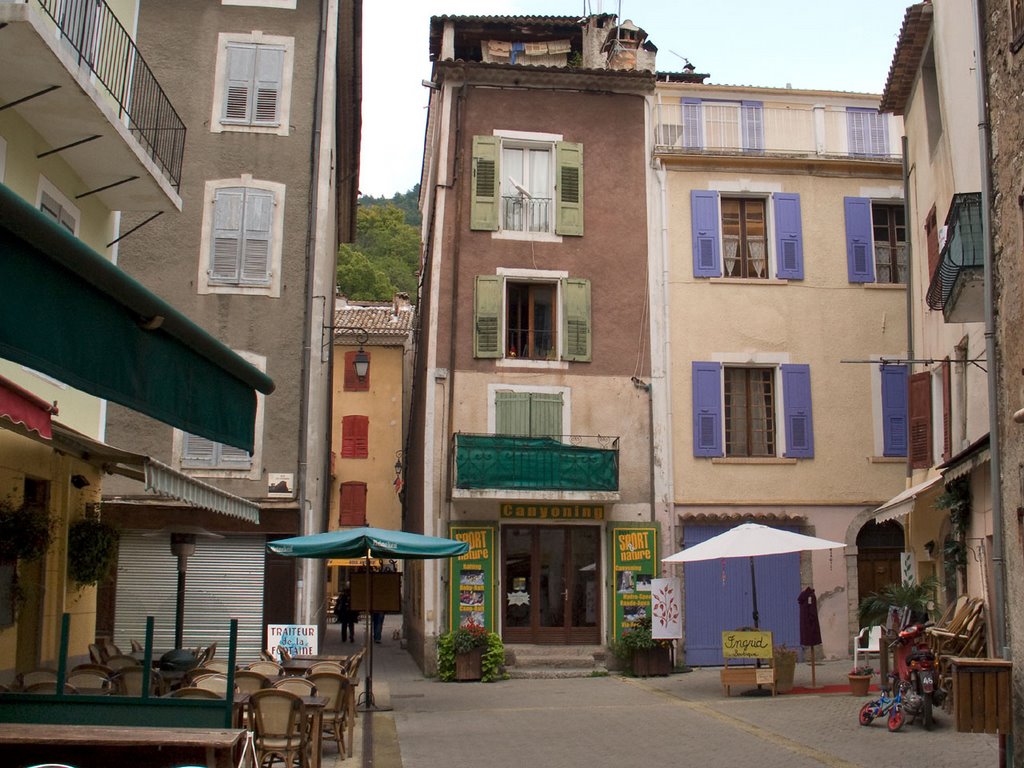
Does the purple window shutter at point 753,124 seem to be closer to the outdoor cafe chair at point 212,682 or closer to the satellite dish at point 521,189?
the satellite dish at point 521,189

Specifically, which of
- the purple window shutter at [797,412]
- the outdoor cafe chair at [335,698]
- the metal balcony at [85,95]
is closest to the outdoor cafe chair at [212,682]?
the outdoor cafe chair at [335,698]

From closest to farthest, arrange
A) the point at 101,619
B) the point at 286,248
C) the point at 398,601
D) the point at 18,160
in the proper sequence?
the point at 18,160
the point at 398,601
the point at 101,619
the point at 286,248

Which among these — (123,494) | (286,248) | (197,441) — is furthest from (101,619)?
(286,248)

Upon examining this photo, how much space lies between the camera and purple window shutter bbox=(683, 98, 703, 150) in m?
22.6

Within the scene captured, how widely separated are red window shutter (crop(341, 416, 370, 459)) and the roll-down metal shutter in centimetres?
2082

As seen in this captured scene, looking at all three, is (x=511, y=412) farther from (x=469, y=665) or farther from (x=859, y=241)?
(x=859, y=241)

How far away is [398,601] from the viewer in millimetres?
16625

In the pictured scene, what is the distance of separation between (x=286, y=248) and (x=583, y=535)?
7.63 metres

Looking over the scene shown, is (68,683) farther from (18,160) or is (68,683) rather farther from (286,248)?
(286,248)

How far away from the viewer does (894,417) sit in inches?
861

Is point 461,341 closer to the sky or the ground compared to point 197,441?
closer to the sky

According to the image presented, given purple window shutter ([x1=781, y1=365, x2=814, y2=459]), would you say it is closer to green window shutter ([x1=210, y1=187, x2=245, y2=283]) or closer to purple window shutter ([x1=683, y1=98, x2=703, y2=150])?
purple window shutter ([x1=683, y1=98, x2=703, y2=150])

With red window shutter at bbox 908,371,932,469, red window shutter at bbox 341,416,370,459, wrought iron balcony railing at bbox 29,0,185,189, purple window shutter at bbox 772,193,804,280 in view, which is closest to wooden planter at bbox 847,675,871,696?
red window shutter at bbox 908,371,932,469

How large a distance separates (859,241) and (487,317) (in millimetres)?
7655
